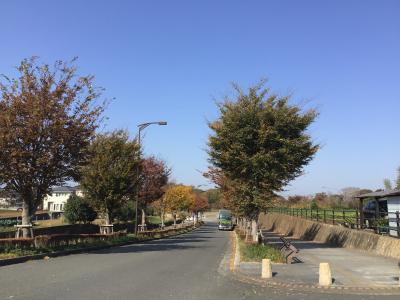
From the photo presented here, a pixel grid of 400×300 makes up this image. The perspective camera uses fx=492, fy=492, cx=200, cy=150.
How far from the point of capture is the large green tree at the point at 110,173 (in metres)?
30.0

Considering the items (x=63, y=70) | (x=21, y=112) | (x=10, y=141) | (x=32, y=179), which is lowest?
(x=32, y=179)

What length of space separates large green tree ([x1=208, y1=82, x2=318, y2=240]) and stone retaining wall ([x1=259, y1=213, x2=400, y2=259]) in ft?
14.7

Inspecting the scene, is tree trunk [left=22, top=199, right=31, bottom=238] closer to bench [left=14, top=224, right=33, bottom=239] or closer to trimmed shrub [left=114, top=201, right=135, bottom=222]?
bench [left=14, top=224, right=33, bottom=239]

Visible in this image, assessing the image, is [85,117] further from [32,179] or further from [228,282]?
[228,282]

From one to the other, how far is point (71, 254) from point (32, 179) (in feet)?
11.6

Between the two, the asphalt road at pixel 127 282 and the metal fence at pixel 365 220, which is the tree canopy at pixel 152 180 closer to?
the metal fence at pixel 365 220

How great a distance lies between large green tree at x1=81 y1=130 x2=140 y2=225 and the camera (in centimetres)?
3002

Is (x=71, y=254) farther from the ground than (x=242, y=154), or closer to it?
closer to it

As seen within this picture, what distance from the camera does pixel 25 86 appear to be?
67.2ft

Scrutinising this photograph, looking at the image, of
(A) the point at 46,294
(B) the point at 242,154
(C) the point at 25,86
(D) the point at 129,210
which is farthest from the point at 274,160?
(D) the point at 129,210

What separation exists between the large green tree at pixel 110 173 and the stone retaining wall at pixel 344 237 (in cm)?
1240

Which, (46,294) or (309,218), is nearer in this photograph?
(46,294)

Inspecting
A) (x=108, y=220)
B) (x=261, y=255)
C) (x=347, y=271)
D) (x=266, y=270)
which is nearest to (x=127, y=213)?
(x=108, y=220)

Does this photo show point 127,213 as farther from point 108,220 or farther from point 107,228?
point 108,220
